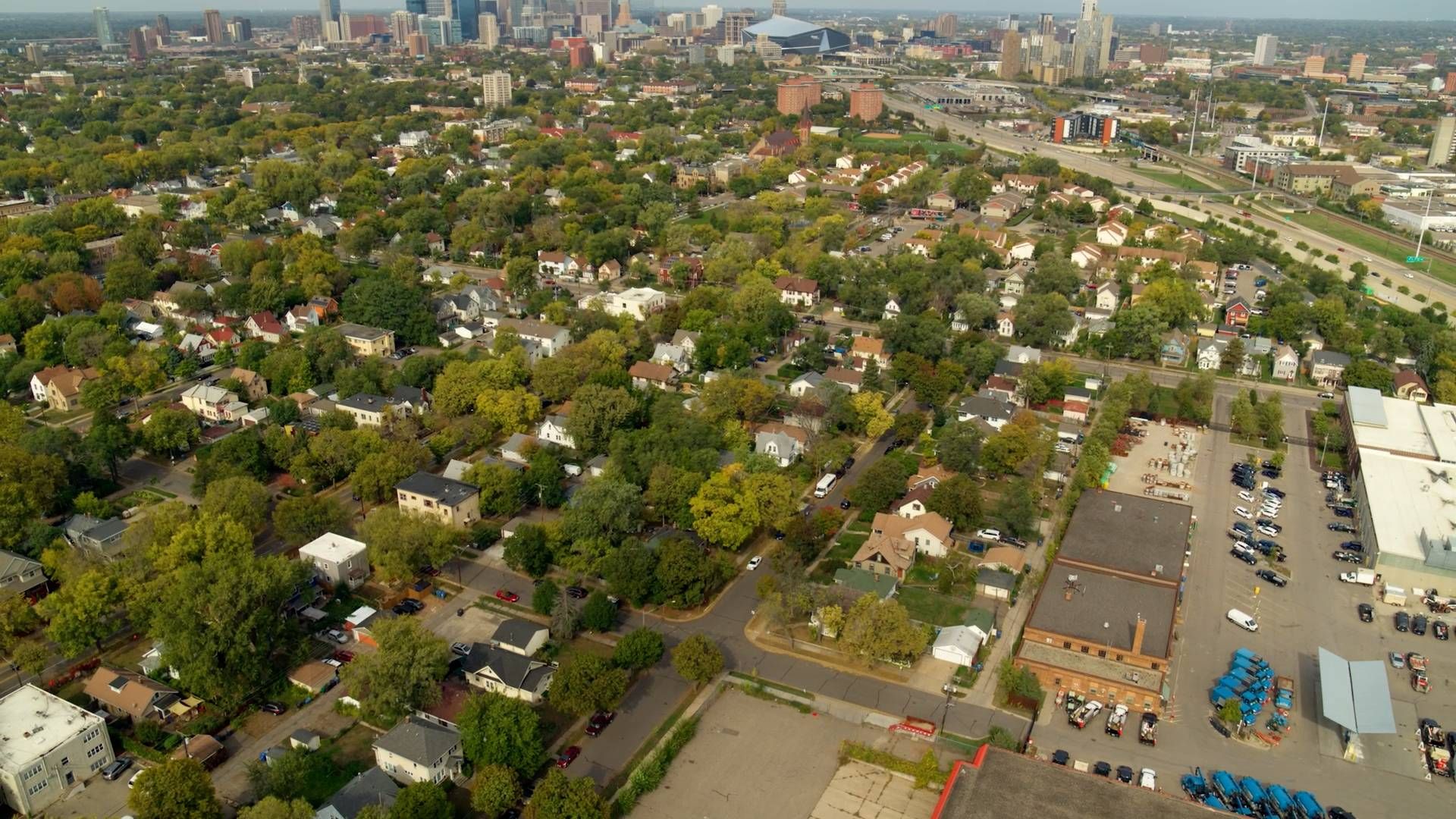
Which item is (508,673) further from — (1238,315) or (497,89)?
(497,89)

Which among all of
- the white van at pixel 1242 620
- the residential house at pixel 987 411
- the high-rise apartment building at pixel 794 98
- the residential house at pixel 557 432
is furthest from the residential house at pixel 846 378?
the high-rise apartment building at pixel 794 98

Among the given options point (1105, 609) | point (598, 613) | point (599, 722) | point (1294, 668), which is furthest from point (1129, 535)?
point (599, 722)

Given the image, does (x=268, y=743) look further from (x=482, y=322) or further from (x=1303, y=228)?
(x=1303, y=228)

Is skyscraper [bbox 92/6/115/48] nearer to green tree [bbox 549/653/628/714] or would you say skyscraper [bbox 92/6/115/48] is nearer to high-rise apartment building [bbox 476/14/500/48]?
high-rise apartment building [bbox 476/14/500/48]

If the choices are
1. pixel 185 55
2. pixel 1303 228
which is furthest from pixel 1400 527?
pixel 185 55

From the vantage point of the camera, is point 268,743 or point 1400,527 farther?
point 1400,527
